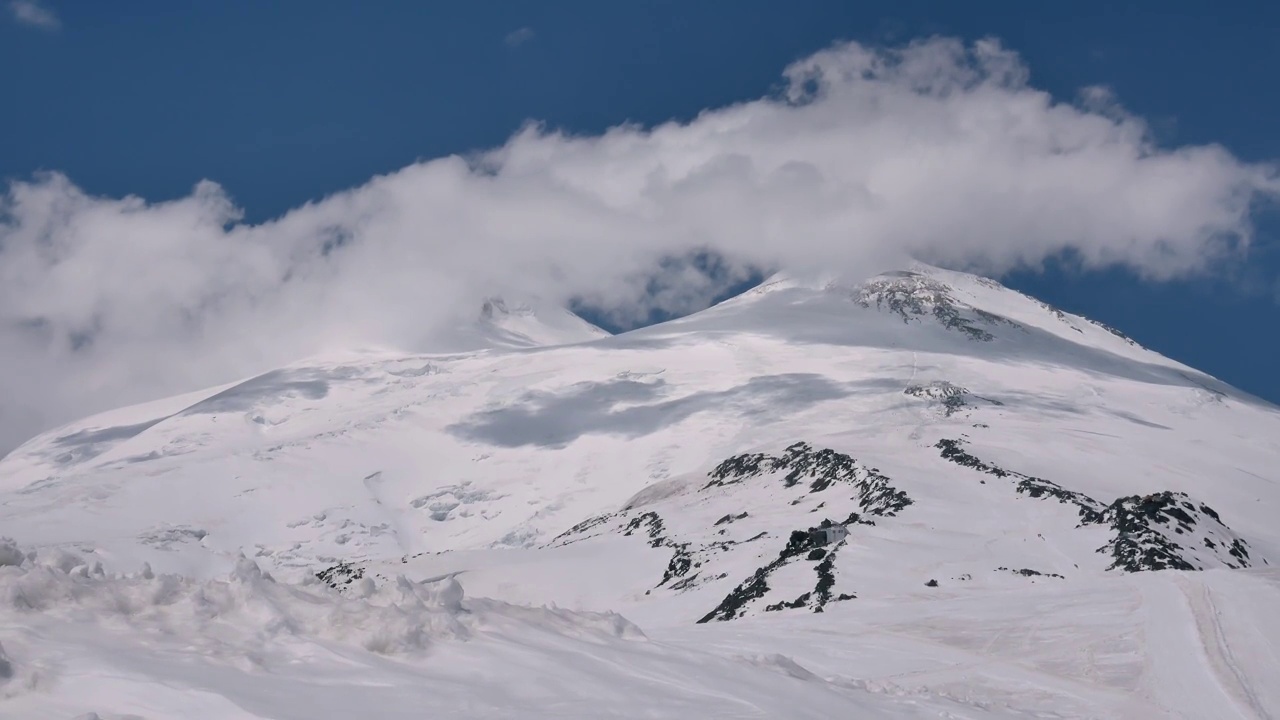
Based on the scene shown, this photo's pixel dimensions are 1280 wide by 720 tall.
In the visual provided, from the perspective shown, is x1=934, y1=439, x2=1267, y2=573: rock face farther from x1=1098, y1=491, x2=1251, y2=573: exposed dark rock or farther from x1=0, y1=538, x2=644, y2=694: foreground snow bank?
x1=0, y1=538, x2=644, y2=694: foreground snow bank

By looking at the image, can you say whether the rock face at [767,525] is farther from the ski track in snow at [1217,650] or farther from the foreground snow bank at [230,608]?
the foreground snow bank at [230,608]

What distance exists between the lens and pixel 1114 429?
156m

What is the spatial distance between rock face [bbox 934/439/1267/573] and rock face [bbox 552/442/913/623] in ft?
42.3

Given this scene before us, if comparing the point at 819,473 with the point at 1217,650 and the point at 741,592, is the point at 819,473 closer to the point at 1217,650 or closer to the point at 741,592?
the point at 741,592

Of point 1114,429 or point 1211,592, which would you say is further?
point 1114,429

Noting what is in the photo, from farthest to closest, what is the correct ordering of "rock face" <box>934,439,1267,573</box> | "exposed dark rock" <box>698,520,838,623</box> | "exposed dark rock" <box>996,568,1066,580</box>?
"rock face" <box>934,439,1267,573</box> < "exposed dark rock" <box>996,568,1066,580</box> < "exposed dark rock" <box>698,520,838,623</box>

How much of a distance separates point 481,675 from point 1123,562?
44214 millimetres

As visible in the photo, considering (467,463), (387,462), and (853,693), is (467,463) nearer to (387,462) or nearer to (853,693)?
(387,462)

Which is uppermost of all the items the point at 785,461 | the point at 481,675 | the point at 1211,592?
the point at 785,461

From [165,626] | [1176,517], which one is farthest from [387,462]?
[165,626]

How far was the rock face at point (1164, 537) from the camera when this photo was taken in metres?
49.4

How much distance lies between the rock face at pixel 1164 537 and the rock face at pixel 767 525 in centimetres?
Result: 1288

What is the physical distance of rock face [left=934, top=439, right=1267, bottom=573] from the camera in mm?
49438

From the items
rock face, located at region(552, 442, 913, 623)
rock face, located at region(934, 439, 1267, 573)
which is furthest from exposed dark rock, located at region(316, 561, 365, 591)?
rock face, located at region(934, 439, 1267, 573)
